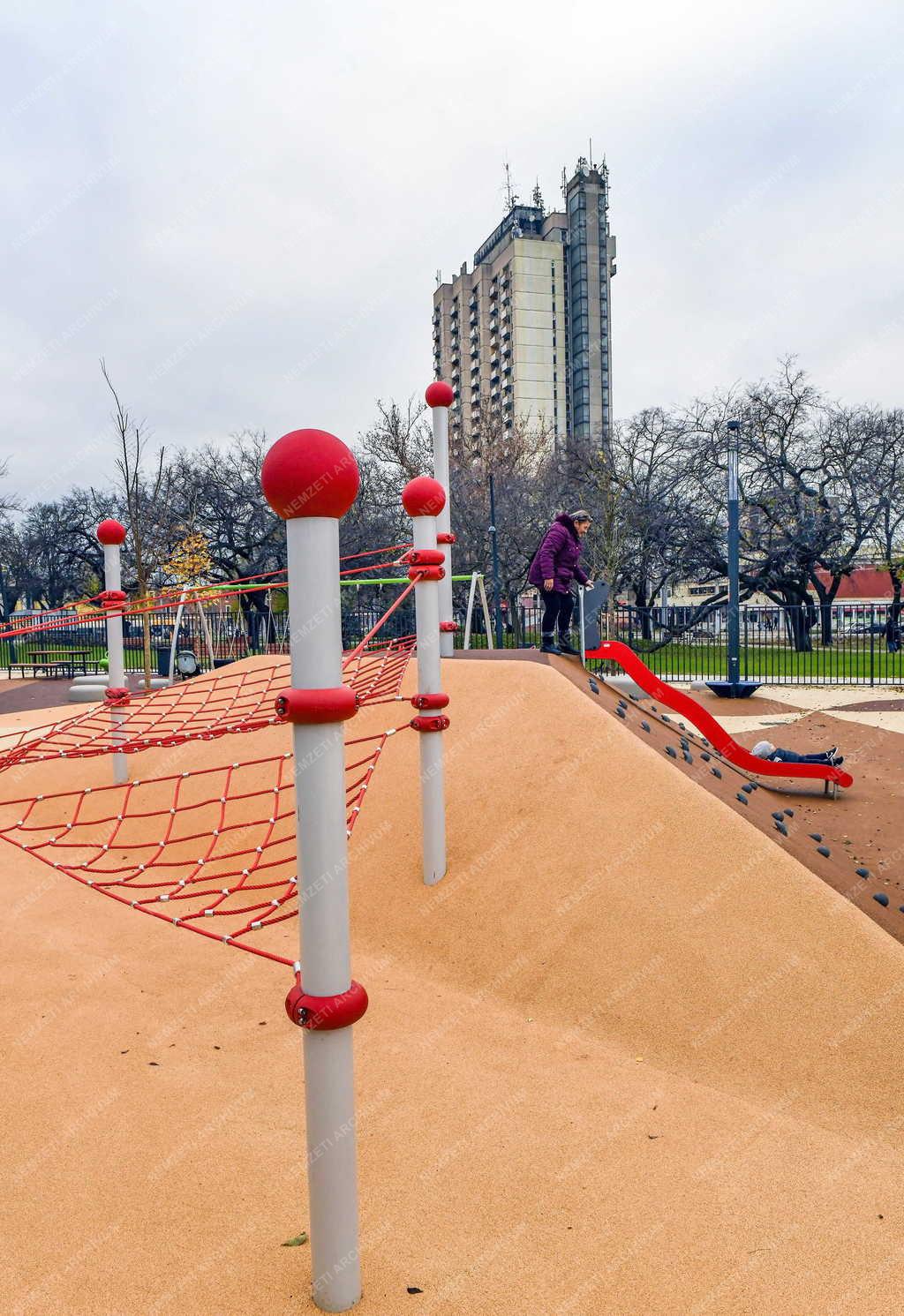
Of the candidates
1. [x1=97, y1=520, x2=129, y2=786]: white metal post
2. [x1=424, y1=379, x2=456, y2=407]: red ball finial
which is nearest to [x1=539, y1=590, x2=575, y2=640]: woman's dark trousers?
[x1=424, y1=379, x2=456, y2=407]: red ball finial

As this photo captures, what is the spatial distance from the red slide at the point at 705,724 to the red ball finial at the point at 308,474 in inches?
182

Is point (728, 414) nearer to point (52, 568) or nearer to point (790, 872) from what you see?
point (790, 872)

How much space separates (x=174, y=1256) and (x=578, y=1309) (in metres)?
0.97

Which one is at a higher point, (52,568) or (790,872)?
(52,568)

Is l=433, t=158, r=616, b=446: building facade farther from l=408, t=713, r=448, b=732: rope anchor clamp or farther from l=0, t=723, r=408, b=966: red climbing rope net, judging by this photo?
l=408, t=713, r=448, b=732: rope anchor clamp

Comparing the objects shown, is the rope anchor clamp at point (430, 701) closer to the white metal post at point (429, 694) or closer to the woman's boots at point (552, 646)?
the white metal post at point (429, 694)

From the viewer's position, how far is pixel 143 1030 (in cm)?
327

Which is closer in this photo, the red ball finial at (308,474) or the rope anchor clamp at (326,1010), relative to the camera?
the red ball finial at (308,474)

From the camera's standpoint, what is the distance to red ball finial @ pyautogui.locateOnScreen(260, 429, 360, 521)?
1.65 metres

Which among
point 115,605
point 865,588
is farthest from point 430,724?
point 865,588

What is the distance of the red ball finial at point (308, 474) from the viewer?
165 centimetres

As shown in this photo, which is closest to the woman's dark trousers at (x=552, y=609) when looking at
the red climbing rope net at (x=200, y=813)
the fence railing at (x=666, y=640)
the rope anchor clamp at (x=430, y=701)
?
the red climbing rope net at (x=200, y=813)

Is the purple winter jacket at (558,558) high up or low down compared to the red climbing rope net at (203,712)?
up

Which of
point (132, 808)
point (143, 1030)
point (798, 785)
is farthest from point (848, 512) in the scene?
point (143, 1030)
